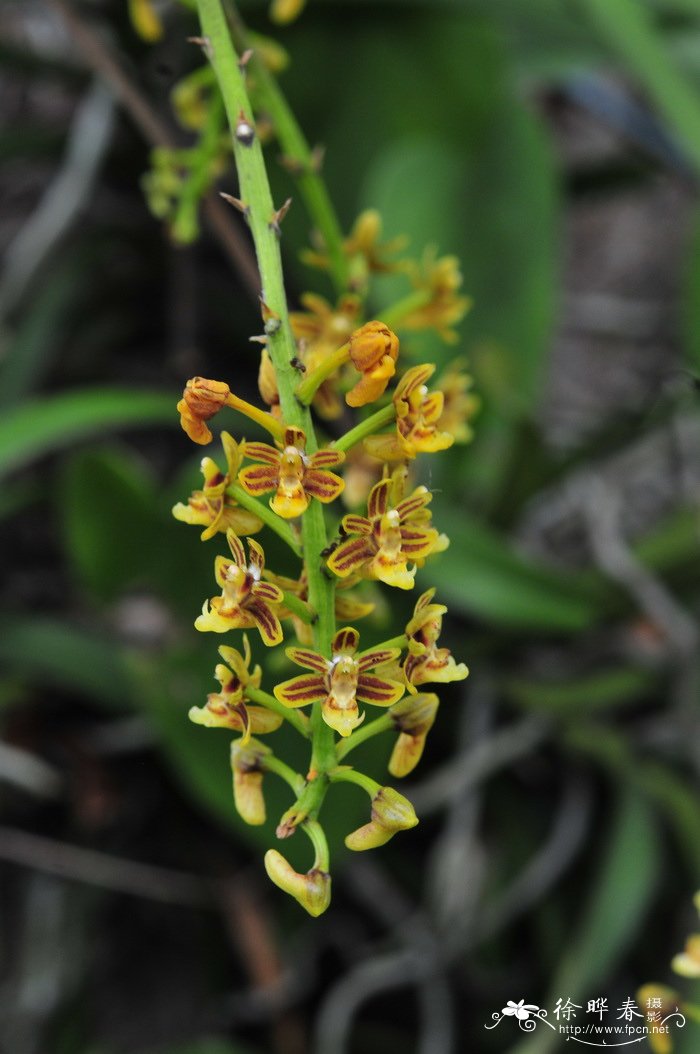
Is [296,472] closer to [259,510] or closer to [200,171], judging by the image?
[259,510]

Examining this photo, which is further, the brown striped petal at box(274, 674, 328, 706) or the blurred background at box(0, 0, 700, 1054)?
the blurred background at box(0, 0, 700, 1054)

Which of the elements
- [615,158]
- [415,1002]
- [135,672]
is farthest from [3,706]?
[615,158]

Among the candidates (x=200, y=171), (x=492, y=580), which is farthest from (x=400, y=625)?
(x=200, y=171)

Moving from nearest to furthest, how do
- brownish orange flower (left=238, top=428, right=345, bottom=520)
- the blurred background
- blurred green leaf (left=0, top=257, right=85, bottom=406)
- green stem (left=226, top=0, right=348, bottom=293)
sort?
1. brownish orange flower (left=238, top=428, right=345, bottom=520)
2. green stem (left=226, top=0, right=348, bottom=293)
3. the blurred background
4. blurred green leaf (left=0, top=257, right=85, bottom=406)

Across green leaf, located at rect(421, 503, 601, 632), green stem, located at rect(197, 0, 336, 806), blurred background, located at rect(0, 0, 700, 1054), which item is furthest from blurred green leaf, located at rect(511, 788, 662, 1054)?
green stem, located at rect(197, 0, 336, 806)

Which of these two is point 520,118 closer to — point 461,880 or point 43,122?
point 43,122

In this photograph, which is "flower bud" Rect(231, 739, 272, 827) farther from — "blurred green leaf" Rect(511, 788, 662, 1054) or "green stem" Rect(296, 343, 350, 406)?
"blurred green leaf" Rect(511, 788, 662, 1054)
